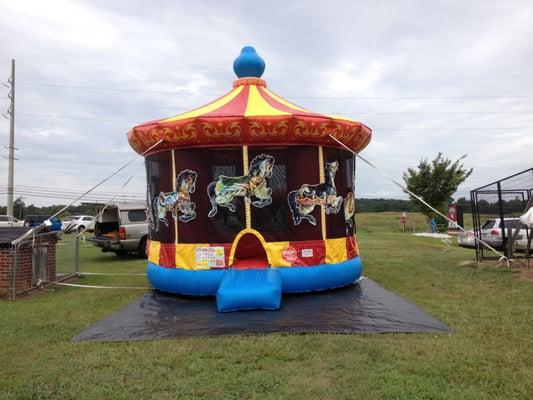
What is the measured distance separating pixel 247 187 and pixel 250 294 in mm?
1769

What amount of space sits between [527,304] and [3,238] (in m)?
7.89

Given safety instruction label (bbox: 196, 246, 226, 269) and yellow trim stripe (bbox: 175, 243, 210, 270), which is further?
yellow trim stripe (bbox: 175, 243, 210, 270)

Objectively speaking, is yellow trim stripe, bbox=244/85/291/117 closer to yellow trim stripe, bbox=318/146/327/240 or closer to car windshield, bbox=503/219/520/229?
yellow trim stripe, bbox=318/146/327/240

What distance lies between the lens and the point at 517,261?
10195 millimetres

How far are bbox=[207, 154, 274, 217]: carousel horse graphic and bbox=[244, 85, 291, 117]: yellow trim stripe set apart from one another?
0.65m

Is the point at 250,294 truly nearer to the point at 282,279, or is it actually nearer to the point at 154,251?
the point at 282,279

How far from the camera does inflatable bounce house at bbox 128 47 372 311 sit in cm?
698

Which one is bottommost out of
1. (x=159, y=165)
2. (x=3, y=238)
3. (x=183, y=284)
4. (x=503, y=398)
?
(x=503, y=398)

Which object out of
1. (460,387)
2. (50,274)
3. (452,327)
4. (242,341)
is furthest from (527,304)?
(50,274)

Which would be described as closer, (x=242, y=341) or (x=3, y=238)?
(x=242, y=341)

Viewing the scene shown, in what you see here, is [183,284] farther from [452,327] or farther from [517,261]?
[517,261]

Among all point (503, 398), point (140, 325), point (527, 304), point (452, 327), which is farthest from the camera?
point (527, 304)

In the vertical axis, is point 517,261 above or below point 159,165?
below

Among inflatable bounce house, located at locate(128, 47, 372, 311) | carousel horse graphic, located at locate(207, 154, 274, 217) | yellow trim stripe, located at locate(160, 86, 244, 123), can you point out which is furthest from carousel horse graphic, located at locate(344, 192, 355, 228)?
yellow trim stripe, located at locate(160, 86, 244, 123)
